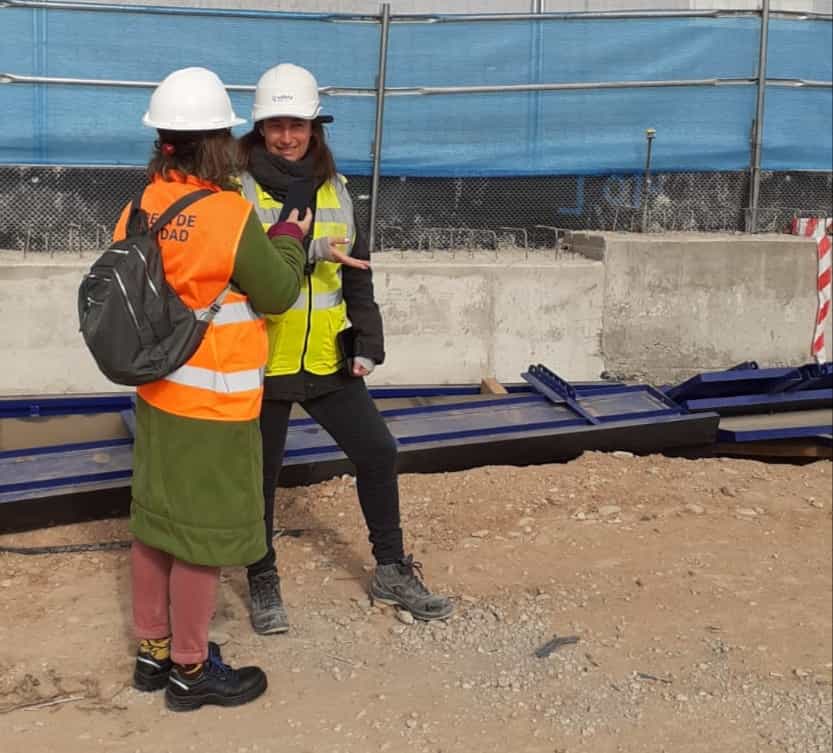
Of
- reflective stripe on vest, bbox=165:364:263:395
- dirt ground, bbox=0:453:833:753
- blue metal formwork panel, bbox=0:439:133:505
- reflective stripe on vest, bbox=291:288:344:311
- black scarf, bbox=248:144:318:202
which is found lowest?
dirt ground, bbox=0:453:833:753

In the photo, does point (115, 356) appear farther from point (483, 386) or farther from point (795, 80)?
point (795, 80)

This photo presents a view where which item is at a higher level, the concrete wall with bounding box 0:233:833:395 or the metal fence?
the metal fence

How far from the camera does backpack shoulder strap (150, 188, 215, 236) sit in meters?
3.43

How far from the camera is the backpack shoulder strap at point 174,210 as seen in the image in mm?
3434

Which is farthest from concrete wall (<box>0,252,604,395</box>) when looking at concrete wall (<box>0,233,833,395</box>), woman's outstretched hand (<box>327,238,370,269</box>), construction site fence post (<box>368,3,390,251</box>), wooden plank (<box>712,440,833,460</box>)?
woman's outstretched hand (<box>327,238,370,269</box>)

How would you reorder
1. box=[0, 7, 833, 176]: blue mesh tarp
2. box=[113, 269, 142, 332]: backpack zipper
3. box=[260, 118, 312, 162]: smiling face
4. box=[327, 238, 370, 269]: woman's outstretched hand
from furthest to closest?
box=[0, 7, 833, 176]: blue mesh tarp, box=[260, 118, 312, 162]: smiling face, box=[327, 238, 370, 269]: woman's outstretched hand, box=[113, 269, 142, 332]: backpack zipper

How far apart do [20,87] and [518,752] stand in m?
5.62

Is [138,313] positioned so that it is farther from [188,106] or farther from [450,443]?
[450,443]

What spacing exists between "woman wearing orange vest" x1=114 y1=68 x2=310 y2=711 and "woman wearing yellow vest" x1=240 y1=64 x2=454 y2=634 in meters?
0.36

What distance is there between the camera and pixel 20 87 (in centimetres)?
767

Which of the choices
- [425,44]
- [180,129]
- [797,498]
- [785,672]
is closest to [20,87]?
Answer: [425,44]

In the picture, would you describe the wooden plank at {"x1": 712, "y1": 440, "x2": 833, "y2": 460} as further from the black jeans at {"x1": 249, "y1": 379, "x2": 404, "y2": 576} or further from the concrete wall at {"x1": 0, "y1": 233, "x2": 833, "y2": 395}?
the black jeans at {"x1": 249, "y1": 379, "x2": 404, "y2": 576}

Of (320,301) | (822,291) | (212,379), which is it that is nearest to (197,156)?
(212,379)

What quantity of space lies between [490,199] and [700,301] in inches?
65.7
